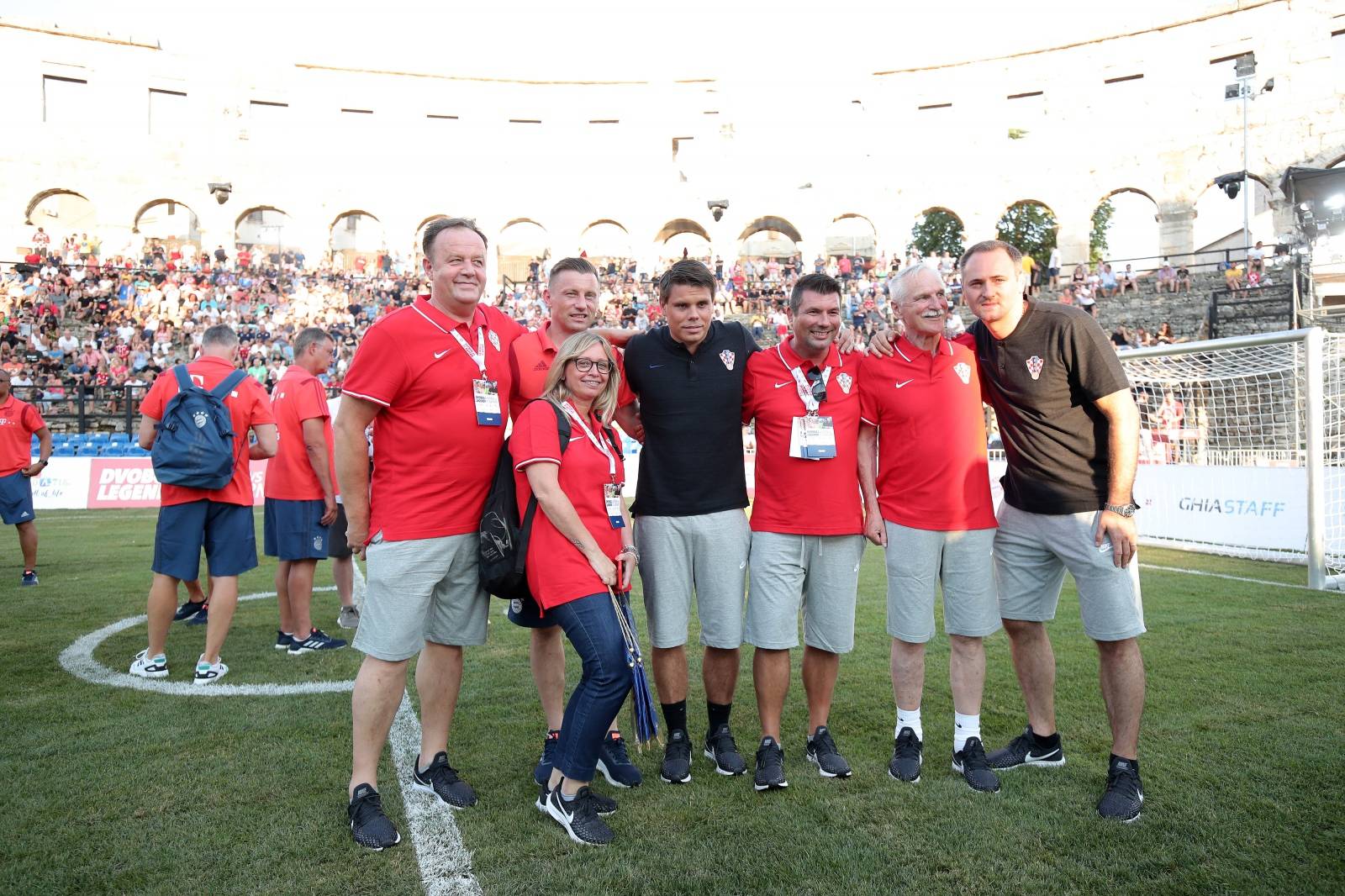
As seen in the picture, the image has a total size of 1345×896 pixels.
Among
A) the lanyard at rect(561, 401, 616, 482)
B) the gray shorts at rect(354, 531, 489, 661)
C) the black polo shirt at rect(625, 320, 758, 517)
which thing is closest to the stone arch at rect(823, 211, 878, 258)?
the black polo shirt at rect(625, 320, 758, 517)

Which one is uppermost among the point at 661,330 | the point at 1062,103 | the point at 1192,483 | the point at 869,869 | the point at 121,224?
the point at 1062,103

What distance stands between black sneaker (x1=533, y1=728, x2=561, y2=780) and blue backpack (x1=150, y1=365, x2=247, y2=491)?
2.72 m

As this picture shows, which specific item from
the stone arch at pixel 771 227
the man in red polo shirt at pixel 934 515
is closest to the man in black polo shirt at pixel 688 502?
the man in red polo shirt at pixel 934 515

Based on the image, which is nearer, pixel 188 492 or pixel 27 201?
pixel 188 492

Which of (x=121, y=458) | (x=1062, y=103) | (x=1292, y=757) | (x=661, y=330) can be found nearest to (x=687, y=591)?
(x=661, y=330)

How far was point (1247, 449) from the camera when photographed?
10828 millimetres

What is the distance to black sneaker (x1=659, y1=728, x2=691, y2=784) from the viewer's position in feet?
12.1

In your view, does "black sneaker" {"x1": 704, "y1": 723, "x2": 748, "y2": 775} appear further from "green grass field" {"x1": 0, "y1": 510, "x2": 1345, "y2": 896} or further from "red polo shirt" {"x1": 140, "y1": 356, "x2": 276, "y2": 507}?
"red polo shirt" {"x1": 140, "y1": 356, "x2": 276, "y2": 507}

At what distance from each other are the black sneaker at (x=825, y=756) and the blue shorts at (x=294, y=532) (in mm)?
3698

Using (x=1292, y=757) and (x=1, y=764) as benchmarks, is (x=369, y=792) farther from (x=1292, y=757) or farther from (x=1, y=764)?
(x=1292, y=757)

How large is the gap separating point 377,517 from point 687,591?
1.37 meters

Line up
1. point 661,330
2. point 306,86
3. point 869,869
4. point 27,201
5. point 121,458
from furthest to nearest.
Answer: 1. point 306,86
2. point 27,201
3. point 121,458
4. point 661,330
5. point 869,869

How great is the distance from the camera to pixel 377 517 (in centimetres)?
338

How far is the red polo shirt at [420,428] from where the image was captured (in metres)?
3.27
